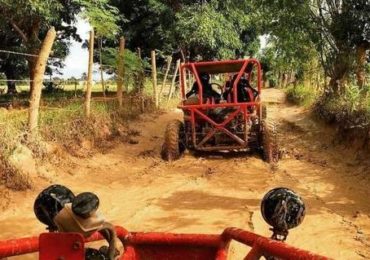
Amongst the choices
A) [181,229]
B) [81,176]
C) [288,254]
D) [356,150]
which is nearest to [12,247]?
[288,254]

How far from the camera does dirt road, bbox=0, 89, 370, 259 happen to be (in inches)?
211

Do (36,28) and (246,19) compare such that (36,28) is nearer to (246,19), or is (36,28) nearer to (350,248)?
(246,19)

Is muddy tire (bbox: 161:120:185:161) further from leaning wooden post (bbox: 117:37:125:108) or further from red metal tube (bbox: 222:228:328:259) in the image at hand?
red metal tube (bbox: 222:228:328:259)

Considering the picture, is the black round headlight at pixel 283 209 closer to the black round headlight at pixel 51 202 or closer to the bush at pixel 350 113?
the black round headlight at pixel 51 202

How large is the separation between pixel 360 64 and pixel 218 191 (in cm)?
676

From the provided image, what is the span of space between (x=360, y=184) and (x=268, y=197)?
498 cm

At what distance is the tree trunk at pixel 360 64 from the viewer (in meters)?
12.0

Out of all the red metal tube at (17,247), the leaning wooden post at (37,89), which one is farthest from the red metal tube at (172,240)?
the leaning wooden post at (37,89)

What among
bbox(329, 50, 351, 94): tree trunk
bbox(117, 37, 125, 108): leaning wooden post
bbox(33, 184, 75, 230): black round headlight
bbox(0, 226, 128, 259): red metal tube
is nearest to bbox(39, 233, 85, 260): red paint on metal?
bbox(0, 226, 128, 259): red metal tube

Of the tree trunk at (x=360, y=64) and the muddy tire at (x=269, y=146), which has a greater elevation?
the tree trunk at (x=360, y=64)

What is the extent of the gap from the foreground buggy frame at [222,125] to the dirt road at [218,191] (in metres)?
0.26

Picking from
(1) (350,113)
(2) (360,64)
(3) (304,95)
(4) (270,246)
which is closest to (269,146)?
(1) (350,113)

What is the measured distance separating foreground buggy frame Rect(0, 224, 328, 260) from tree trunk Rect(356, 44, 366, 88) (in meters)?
10.0

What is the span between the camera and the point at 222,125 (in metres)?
9.02
